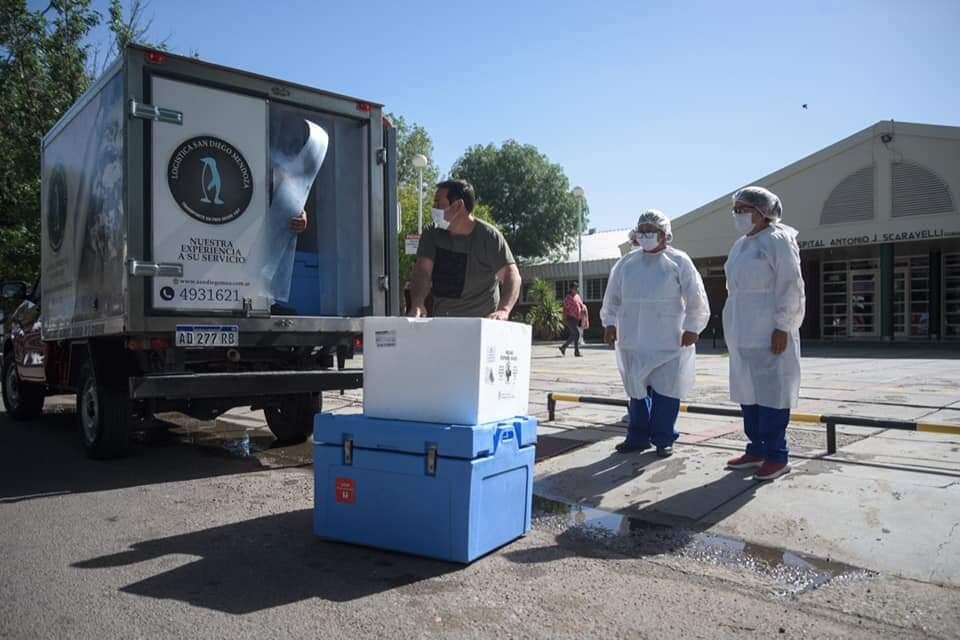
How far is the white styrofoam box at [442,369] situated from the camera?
374 cm

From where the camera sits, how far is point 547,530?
14.4ft

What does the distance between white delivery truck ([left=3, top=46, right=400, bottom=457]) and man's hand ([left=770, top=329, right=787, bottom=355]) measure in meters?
3.39

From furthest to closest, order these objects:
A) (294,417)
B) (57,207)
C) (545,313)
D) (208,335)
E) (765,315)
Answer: (545,313) < (57,207) < (294,417) < (208,335) < (765,315)

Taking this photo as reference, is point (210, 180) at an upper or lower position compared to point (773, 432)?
upper

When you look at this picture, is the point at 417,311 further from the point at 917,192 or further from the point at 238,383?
the point at 917,192

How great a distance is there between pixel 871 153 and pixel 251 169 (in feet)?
74.9

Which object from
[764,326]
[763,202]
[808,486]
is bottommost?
[808,486]

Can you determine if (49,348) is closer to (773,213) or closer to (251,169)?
(251,169)

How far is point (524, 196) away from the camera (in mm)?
46031

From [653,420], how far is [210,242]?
385 cm

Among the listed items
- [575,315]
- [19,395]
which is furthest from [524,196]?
[19,395]

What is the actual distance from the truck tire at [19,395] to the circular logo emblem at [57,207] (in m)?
2.40

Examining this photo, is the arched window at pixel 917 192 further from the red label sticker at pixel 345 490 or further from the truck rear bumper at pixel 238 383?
the red label sticker at pixel 345 490

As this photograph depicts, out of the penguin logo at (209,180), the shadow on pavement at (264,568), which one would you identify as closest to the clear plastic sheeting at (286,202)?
the penguin logo at (209,180)
